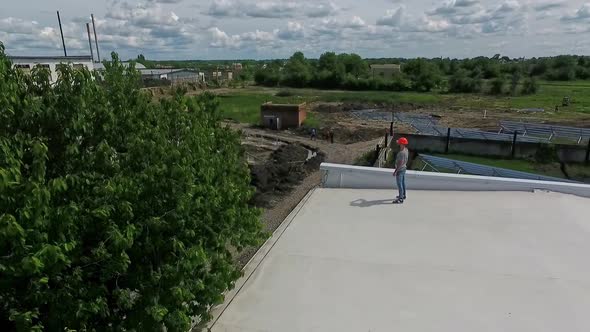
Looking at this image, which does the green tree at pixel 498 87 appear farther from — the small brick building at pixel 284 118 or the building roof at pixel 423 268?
the building roof at pixel 423 268

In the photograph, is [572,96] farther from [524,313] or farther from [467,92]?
[524,313]

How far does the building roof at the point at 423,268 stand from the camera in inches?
224

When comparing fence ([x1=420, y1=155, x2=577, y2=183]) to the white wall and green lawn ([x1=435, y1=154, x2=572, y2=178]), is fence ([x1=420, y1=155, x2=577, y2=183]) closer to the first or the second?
green lawn ([x1=435, y1=154, x2=572, y2=178])

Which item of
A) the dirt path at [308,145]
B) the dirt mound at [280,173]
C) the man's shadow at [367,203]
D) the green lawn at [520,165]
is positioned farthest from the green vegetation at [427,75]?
the man's shadow at [367,203]

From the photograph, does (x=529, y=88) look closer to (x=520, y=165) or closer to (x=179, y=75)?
(x=520, y=165)

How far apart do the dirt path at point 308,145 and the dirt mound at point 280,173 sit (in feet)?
1.43

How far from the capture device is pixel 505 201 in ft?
31.8

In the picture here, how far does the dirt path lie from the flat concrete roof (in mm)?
4604

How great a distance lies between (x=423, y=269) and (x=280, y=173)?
16.3m

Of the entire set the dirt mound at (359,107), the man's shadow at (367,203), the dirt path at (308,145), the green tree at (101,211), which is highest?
the green tree at (101,211)

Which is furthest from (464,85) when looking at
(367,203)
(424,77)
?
(367,203)

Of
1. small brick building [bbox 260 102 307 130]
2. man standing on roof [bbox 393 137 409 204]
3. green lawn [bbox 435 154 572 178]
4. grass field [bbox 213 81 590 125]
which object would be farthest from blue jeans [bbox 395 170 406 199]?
grass field [bbox 213 81 590 125]

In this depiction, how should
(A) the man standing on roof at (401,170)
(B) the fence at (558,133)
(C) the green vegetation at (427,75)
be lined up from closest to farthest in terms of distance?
(A) the man standing on roof at (401,170)
(B) the fence at (558,133)
(C) the green vegetation at (427,75)

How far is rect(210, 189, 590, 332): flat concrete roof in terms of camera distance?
18.6 feet
